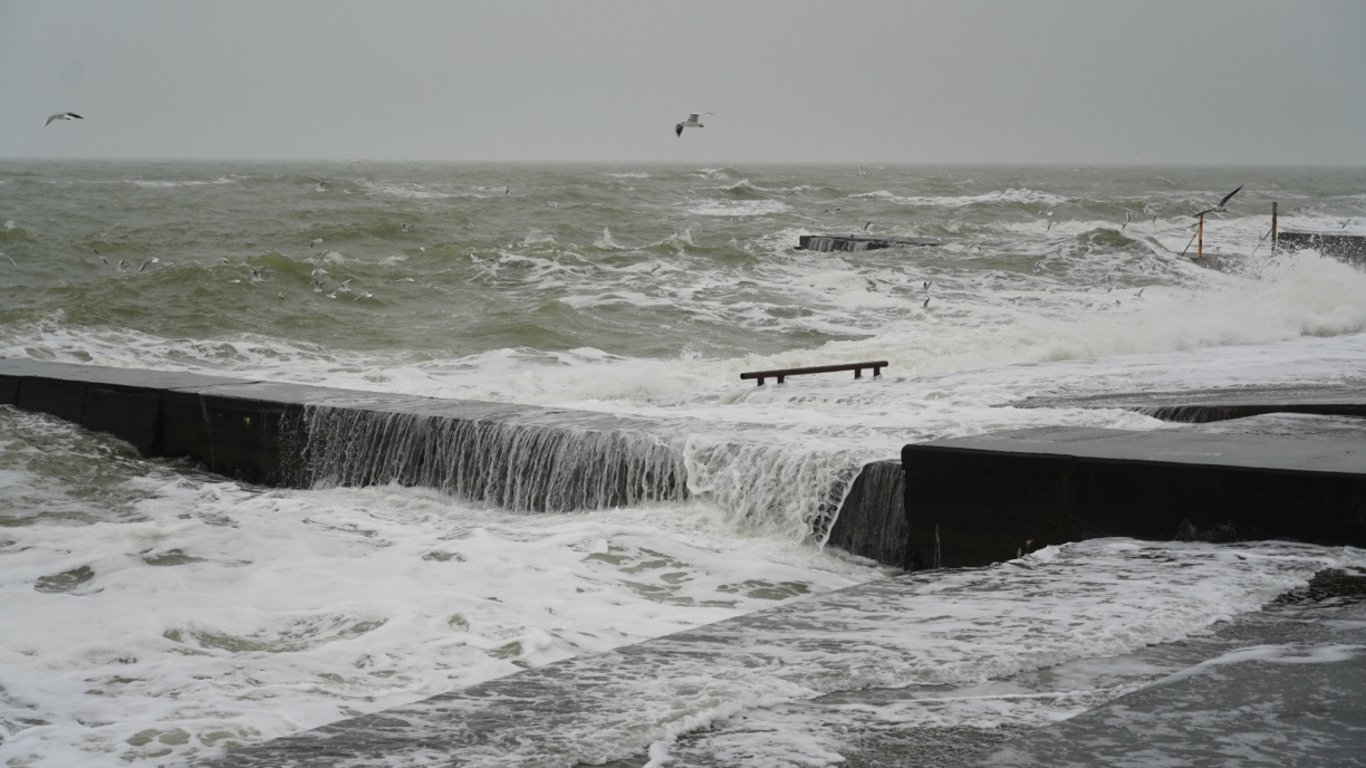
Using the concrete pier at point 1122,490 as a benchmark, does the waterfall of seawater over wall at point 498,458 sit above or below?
below

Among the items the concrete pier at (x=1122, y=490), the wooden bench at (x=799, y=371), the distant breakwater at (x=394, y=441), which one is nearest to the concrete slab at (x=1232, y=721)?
the concrete pier at (x=1122, y=490)

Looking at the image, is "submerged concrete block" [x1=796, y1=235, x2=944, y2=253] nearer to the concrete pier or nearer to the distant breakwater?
the distant breakwater

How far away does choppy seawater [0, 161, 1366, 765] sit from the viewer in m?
4.82

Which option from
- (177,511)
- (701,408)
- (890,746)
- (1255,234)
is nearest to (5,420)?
(177,511)

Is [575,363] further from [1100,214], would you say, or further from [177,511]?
[1100,214]

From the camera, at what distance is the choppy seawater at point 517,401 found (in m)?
4.82

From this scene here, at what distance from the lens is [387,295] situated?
21.6m

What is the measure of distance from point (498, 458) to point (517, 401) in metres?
4.66

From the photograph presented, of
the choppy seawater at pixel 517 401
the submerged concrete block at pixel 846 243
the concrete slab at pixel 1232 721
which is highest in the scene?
the submerged concrete block at pixel 846 243

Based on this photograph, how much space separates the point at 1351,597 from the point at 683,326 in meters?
14.7

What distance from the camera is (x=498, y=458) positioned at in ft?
26.4

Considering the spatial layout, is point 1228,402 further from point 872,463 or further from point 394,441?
point 394,441

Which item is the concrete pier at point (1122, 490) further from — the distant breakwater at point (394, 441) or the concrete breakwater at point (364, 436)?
the concrete breakwater at point (364, 436)

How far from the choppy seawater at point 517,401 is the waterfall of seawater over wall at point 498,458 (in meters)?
0.19
